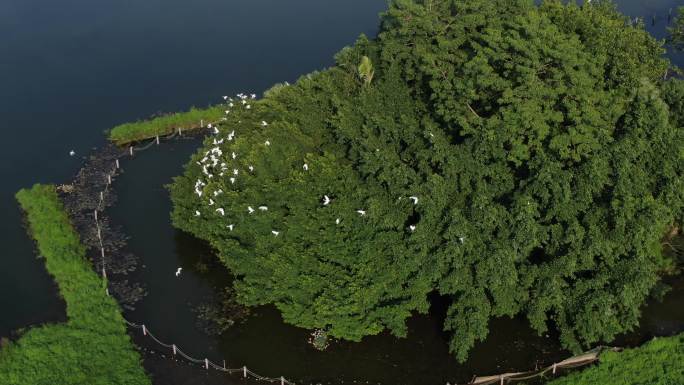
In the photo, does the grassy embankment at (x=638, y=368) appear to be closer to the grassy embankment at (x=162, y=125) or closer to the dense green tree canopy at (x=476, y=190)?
the dense green tree canopy at (x=476, y=190)

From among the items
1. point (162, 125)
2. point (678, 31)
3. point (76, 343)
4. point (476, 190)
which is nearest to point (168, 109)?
point (162, 125)

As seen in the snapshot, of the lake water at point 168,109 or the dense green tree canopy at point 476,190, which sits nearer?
the dense green tree canopy at point 476,190

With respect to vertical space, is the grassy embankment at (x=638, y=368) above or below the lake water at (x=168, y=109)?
below

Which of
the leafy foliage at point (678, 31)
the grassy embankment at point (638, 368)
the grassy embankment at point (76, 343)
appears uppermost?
the leafy foliage at point (678, 31)

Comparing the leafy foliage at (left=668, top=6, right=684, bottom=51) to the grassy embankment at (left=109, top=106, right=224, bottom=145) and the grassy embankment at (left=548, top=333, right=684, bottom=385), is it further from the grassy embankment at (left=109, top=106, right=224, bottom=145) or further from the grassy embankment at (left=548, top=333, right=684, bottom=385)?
the grassy embankment at (left=109, top=106, right=224, bottom=145)

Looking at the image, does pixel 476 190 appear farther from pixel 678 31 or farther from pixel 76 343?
pixel 678 31

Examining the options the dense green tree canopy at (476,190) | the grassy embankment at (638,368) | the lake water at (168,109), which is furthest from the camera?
the lake water at (168,109)

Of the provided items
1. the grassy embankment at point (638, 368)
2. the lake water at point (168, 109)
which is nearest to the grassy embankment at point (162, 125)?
the lake water at point (168, 109)
